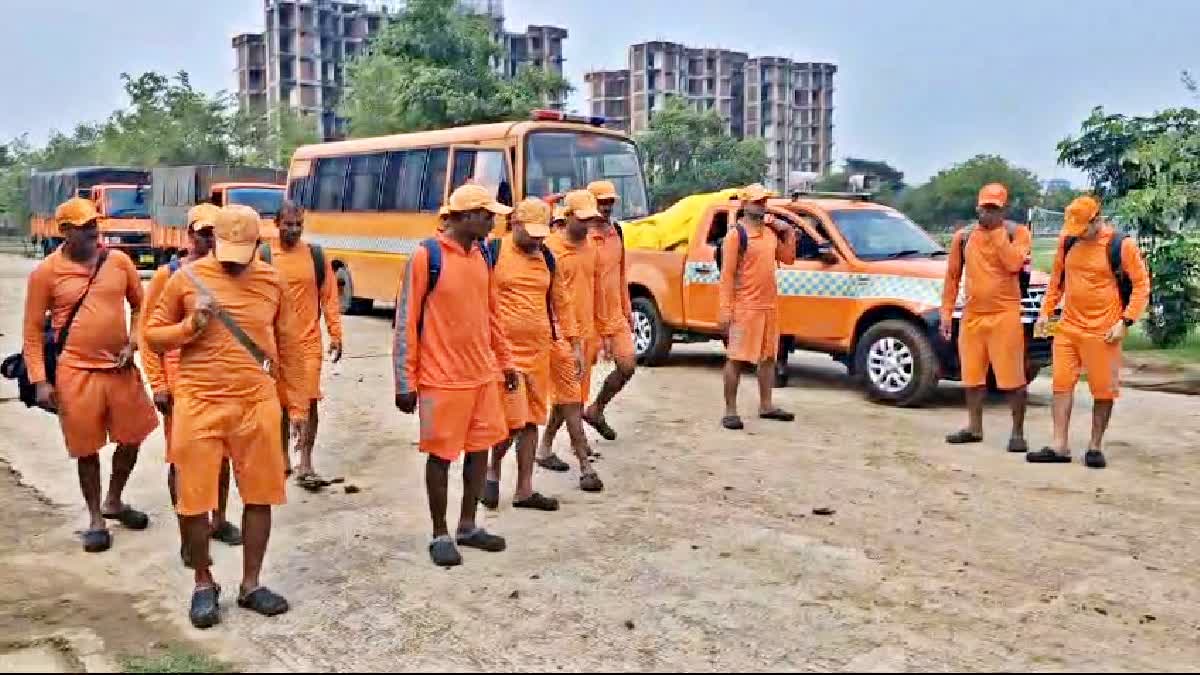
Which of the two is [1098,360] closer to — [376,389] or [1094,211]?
[1094,211]

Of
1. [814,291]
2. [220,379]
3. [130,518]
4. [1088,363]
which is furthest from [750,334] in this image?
[220,379]

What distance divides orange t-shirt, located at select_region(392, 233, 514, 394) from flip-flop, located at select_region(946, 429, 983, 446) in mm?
4361

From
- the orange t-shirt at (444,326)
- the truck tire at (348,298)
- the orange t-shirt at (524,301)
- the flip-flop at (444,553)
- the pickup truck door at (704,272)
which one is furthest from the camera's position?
the truck tire at (348,298)

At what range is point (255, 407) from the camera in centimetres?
484

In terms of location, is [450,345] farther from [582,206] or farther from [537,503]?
[582,206]

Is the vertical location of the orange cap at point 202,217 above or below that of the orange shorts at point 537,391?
above

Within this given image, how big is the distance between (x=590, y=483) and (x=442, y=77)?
29697 mm

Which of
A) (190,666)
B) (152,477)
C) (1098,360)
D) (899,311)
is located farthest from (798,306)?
(190,666)

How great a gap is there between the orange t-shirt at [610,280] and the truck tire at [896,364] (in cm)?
329

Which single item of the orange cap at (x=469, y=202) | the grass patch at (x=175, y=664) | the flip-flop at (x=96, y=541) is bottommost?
the grass patch at (x=175, y=664)

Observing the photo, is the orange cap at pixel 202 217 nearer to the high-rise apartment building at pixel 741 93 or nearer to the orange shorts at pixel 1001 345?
the orange shorts at pixel 1001 345

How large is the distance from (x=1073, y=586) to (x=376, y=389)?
730 centimetres

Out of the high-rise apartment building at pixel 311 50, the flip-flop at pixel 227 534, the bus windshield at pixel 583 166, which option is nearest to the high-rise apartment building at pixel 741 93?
the high-rise apartment building at pixel 311 50

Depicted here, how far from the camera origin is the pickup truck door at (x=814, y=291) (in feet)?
35.4
